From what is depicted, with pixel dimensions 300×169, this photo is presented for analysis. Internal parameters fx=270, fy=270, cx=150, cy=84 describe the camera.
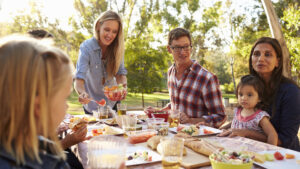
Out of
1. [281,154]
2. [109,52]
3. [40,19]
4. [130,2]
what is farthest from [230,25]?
[281,154]

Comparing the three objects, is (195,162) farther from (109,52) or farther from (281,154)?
(109,52)

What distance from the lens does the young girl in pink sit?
9.26 ft

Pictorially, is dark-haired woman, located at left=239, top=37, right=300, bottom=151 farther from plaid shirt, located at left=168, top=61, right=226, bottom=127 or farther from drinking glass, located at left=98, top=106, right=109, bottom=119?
drinking glass, located at left=98, top=106, right=109, bottom=119

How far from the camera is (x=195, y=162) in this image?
5.93 feet

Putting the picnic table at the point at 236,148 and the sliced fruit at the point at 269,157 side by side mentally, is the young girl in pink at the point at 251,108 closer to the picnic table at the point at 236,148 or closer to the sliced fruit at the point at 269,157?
the picnic table at the point at 236,148

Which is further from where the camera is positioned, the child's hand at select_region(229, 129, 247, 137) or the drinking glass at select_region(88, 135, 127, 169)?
the child's hand at select_region(229, 129, 247, 137)

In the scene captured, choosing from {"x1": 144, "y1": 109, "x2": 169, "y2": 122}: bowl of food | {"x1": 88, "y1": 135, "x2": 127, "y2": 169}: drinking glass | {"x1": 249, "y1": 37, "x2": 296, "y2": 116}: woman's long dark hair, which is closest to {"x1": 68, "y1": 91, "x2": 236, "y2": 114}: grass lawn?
{"x1": 144, "y1": 109, "x2": 169, "y2": 122}: bowl of food

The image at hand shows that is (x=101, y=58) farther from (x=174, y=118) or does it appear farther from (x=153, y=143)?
(x=153, y=143)

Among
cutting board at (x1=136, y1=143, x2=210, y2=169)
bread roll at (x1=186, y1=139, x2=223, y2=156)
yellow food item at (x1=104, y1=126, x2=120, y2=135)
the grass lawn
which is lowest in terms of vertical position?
the grass lawn

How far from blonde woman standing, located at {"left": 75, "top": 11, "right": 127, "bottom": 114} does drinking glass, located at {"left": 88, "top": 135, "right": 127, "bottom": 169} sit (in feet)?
8.71

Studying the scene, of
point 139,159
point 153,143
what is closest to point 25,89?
point 139,159

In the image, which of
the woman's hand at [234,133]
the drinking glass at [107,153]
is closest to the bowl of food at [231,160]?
the drinking glass at [107,153]

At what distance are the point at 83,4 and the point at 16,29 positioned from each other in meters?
4.58

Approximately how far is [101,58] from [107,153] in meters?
3.11
